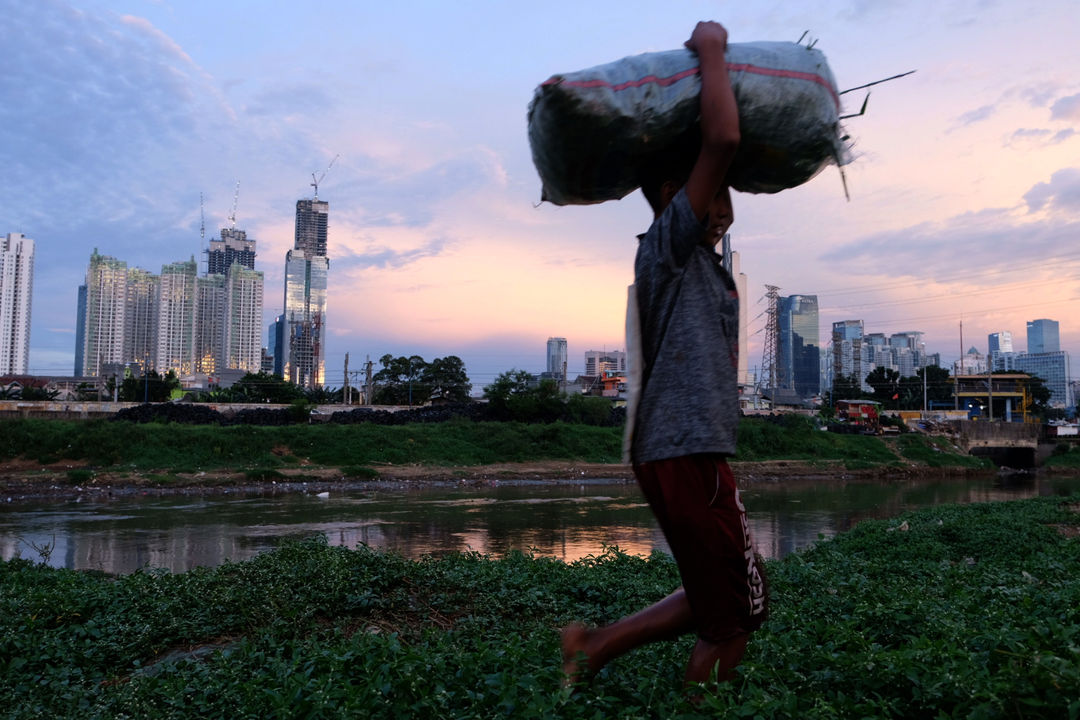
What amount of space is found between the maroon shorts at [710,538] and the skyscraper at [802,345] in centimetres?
11448

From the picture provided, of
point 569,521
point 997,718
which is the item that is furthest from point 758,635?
point 569,521

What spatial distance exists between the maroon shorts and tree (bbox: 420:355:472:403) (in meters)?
50.0

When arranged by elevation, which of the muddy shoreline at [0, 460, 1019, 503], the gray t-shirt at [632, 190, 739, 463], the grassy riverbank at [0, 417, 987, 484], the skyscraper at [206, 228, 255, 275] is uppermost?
the skyscraper at [206, 228, 255, 275]

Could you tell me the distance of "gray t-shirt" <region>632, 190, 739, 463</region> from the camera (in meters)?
1.83

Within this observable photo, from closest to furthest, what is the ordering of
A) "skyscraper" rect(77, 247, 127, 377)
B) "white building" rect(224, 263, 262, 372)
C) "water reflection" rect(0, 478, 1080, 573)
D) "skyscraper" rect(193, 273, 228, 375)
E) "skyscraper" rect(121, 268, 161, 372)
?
"water reflection" rect(0, 478, 1080, 573) < "skyscraper" rect(77, 247, 127, 377) < "skyscraper" rect(121, 268, 161, 372) < "skyscraper" rect(193, 273, 228, 375) < "white building" rect(224, 263, 262, 372)

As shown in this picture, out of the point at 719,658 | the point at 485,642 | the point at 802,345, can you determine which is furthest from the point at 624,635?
the point at 802,345

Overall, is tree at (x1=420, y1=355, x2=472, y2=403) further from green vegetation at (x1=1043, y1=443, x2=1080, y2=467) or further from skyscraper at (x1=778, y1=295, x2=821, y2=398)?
skyscraper at (x1=778, y1=295, x2=821, y2=398)

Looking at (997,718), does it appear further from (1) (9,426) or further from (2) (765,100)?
(1) (9,426)

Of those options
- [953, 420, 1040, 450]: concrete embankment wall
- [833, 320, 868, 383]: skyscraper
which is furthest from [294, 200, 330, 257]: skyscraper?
[953, 420, 1040, 450]: concrete embankment wall

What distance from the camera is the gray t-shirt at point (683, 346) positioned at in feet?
5.99

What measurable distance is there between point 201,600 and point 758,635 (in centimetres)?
316

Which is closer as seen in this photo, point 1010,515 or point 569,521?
point 1010,515

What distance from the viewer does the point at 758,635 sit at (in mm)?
2865

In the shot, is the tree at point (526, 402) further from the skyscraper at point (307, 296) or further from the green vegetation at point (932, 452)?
the skyscraper at point (307, 296)
